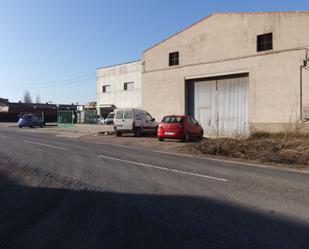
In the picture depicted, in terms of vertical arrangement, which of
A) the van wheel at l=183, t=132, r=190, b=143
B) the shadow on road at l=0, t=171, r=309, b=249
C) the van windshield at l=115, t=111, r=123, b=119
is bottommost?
the shadow on road at l=0, t=171, r=309, b=249

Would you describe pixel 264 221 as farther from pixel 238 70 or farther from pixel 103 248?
pixel 238 70

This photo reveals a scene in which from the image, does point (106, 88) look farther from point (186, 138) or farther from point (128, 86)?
point (186, 138)

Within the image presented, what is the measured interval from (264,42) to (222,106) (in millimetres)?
5024

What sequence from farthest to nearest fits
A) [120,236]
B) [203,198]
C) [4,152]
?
[4,152] < [203,198] < [120,236]

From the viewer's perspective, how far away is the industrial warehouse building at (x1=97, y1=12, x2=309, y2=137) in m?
23.0

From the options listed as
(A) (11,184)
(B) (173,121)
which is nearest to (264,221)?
(A) (11,184)

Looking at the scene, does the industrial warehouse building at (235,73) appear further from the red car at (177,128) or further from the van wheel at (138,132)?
the red car at (177,128)

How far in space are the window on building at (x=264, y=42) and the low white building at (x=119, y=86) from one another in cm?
3565

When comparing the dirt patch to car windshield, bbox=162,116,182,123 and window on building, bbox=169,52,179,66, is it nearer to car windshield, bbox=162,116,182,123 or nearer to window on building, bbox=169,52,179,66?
car windshield, bbox=162,116,182,123

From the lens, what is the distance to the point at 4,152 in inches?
665

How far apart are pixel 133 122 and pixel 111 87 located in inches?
1544

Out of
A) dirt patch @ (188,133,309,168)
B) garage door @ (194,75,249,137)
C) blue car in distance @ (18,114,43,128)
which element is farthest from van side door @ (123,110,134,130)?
blue car in distance @ (18,114,43,128)

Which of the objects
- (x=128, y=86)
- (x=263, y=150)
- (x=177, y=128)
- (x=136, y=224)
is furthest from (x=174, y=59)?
(x=128, y=86)

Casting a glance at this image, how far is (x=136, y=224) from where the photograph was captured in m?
6.07
